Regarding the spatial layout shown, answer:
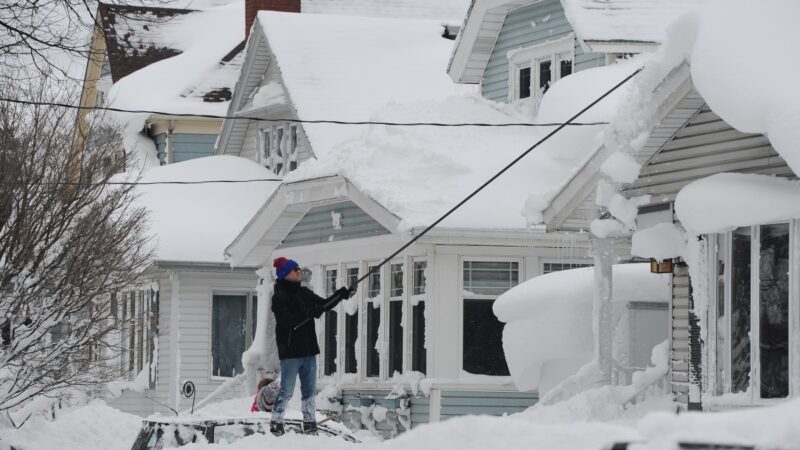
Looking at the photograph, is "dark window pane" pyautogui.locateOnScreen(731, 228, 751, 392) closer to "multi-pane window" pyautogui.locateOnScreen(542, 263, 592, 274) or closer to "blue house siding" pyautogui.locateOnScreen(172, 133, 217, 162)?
"multi-pane window" pyautogui.locateOnScreen(542, 263, 592, 274)

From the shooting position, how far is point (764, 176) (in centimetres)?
1350

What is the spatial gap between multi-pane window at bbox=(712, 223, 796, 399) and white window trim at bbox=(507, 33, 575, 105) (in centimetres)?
1017

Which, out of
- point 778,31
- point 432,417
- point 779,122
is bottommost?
point 432,417

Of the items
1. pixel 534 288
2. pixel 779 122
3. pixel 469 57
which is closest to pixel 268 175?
pixel 469 57

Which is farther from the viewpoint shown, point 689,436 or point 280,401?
point 280,401

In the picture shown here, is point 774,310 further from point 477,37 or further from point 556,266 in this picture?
point 477,37

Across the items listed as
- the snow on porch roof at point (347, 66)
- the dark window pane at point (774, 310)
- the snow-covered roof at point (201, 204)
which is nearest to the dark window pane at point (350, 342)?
the snow on porch roof at point (347, 66)

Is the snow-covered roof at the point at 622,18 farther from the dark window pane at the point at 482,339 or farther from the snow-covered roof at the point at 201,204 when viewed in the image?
the snow-covered roof at the point at 201,204

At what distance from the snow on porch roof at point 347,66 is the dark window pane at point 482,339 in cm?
645

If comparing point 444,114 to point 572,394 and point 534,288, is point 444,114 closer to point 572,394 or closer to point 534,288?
point 534,288

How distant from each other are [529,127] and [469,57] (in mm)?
2728

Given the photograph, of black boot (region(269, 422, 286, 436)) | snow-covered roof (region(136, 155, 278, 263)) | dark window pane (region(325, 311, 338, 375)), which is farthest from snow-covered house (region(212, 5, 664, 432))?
black boot (region(269, 422, 286, 436))

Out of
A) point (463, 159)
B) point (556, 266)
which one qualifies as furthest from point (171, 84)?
point (556, 266)

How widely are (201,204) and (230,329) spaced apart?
2370mm
